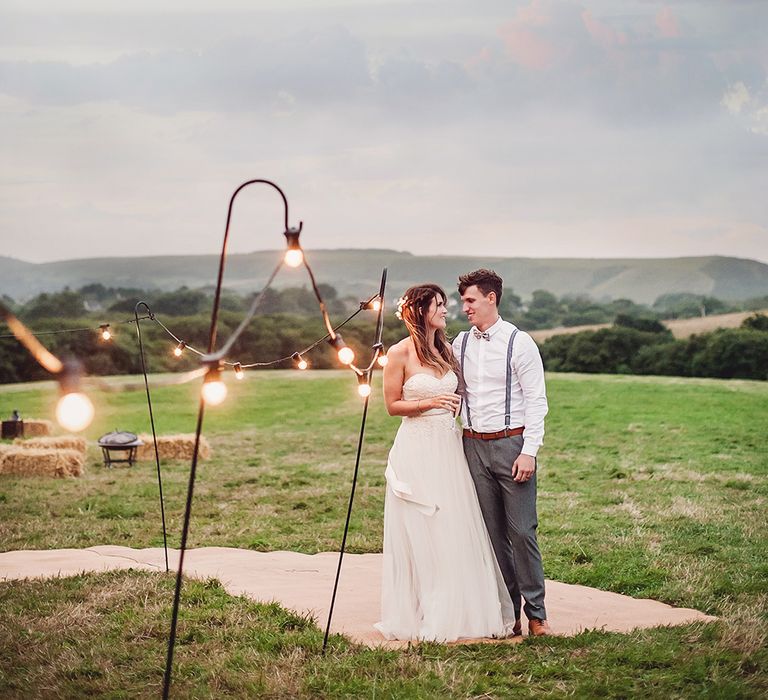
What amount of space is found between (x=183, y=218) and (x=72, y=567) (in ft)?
142

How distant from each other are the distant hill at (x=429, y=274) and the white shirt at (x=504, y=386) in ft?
135

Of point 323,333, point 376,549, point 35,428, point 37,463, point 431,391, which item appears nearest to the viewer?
point 431,391

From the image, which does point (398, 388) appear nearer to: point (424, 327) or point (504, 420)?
point (424, 327)

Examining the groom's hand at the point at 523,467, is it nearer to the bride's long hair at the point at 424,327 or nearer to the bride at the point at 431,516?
the bride at the point at 431,516

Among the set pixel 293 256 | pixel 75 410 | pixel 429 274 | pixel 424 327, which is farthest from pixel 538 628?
pixel 429 274

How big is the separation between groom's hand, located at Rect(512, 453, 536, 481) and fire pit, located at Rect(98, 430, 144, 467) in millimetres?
11861

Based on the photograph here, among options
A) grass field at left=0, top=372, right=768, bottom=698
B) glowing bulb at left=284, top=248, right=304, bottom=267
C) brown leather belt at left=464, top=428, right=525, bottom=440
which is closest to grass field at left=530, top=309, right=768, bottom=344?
grass field at left=0, top=372, right=768, bottom=698

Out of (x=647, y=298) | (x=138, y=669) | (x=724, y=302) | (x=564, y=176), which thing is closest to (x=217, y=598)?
(x=138, y=669)

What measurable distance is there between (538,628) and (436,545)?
83cm

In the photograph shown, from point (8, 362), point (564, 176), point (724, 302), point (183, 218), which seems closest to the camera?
point (8, 362)

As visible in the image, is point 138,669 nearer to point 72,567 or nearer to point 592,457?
point 72,567

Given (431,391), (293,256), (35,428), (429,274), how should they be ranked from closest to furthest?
1. (293,256)
2. (431,391)
3. (35,428)
4. (429,274)

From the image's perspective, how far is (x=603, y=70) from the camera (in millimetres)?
41188

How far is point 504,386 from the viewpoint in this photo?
557 cm
